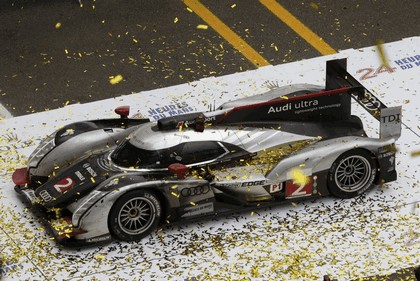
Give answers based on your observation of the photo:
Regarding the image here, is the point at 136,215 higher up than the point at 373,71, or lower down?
lower down

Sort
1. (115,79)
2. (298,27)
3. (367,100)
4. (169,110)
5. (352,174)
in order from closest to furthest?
(352,174) → (367,100) → (169,110) → (115,79) → (298,27)

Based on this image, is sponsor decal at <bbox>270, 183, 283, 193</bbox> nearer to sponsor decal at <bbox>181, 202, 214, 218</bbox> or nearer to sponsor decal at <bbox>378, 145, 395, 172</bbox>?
sponsor decal at <bbox>181, 202, 214, 218</bbox>

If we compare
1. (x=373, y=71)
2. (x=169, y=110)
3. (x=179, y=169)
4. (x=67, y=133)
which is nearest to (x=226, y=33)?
(x=169, y=110)

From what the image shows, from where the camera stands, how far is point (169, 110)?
18.0 meters

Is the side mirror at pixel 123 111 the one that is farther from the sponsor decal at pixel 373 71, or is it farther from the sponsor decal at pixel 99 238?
the sponsor decal at pixel 373 71

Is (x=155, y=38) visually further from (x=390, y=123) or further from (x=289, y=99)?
(x=390, y=123)

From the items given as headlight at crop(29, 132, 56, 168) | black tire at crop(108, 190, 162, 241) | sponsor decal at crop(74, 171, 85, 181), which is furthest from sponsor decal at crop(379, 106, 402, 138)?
headlight at crop(29, 132, 56, 168)

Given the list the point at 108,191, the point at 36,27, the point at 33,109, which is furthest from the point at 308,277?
the point at 36,27

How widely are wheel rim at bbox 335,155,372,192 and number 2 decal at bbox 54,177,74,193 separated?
296cm

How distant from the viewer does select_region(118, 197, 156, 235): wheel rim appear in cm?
1524

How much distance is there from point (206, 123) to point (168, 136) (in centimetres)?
49

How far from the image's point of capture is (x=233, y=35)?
1958 cm

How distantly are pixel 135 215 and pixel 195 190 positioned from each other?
0.71m

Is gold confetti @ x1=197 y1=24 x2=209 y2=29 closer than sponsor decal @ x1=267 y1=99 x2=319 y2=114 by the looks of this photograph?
No
